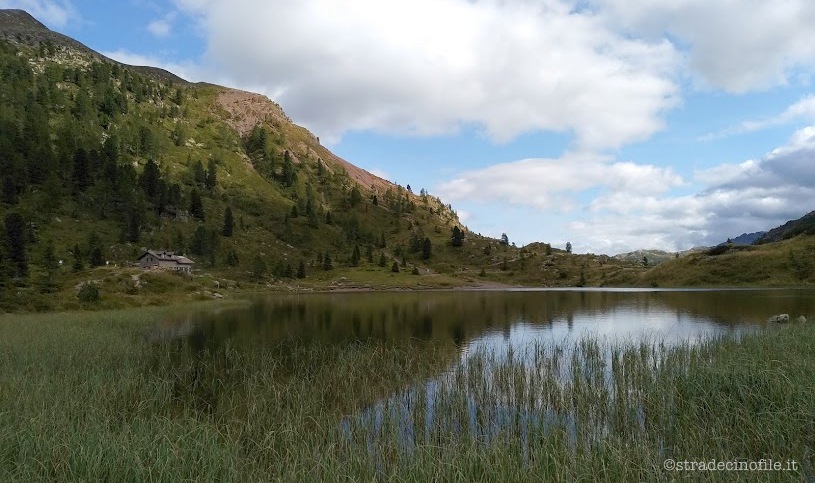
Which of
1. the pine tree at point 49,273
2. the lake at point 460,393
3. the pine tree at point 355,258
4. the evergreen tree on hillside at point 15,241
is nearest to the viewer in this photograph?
the lake at point 460,393

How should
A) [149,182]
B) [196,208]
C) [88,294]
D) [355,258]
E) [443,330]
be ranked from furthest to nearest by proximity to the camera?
1. [355,258]
2. [196,208]
3. [149,182]
4. [88,294]
5. [443,330]

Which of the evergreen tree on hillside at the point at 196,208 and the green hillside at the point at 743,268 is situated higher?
the evergreen tree on hillside at the point at 196,208

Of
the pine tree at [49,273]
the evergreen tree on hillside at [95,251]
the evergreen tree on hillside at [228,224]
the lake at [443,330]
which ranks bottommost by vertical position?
the lake at [443,330]

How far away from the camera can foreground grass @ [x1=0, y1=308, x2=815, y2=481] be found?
37.7ft

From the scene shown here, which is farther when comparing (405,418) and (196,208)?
(196,208)

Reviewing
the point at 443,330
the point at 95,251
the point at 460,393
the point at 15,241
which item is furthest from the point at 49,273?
the point at 460,393

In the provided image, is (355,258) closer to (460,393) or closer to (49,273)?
(49,273)

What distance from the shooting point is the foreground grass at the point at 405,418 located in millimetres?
11477

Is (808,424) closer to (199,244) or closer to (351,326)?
(351,326)

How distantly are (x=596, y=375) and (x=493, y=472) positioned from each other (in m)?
14.0

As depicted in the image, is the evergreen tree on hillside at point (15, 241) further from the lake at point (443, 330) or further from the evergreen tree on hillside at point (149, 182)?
the evergreen tree on hillside at point (149, 182)

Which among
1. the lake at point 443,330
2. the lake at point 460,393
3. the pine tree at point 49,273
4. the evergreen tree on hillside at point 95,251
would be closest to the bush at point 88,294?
the pine tree at point 49,273

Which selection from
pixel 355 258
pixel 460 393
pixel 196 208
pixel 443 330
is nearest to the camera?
pixel 460 393

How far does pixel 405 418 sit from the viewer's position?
18469 millimetres
